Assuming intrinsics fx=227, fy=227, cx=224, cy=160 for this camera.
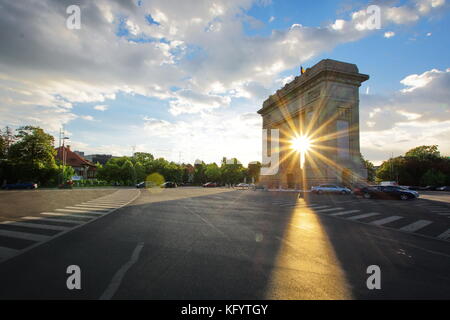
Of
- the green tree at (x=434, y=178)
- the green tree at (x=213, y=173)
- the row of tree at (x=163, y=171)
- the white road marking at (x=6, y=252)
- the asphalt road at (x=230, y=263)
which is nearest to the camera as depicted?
the asphalt road at (x=230, y=263)

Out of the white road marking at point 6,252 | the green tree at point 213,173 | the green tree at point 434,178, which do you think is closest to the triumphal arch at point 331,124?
the white road marking at point 6,252

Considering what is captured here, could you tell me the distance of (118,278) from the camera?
4242mm

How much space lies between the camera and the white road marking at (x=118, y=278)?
3643 millimetres

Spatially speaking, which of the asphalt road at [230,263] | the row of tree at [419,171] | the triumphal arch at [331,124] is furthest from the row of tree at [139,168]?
the asphalt road at [230,263]

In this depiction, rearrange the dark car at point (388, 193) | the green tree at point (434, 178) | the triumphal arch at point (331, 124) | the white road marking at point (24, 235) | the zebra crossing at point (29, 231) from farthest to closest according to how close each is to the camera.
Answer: the green tree at point (434, 178) → the triumphal arch at point (331, 124) → the dark car at point (388, 193) → the white road marking at point (24, 235) → the zebra crossing at point (29, 231)

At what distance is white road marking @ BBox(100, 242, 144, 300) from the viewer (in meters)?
3.64

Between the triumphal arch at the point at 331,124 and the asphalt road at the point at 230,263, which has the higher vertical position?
the triumphal arch at the point at 331,124

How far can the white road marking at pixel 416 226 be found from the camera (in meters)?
9.28

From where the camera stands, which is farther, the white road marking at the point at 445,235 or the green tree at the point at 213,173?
the green tree at the point at 213,173

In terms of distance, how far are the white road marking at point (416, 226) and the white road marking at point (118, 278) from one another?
10.1 meters

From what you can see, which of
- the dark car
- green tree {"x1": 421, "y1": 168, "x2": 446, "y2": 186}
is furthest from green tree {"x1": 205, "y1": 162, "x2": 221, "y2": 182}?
the dark car

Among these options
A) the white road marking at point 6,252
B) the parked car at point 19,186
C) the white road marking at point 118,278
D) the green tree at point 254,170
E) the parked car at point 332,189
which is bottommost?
the parked car at point 19,186

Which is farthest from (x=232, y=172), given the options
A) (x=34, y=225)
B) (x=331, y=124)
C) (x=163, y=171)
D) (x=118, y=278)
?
(x=118, y=278)

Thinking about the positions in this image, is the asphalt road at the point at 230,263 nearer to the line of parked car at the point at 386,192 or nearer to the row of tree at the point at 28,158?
the line of parked car at the point at 386,192
